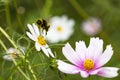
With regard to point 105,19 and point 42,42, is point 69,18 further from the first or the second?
point 42,42

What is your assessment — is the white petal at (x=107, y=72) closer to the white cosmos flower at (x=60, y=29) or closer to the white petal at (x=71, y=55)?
the white petal at (x=71, y=55)

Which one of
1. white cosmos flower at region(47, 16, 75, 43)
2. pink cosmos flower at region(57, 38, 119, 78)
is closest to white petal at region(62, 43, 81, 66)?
pink cosmos flower at region(57, 38, 119, 78)

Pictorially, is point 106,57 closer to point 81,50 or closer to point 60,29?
point 81,50

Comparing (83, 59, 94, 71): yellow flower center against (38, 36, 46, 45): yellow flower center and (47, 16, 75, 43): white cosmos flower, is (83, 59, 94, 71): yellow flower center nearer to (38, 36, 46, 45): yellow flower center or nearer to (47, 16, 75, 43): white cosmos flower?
(38, 36, 46, 45): yellow flower center

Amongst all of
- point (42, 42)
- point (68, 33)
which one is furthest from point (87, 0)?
point (42, 42)

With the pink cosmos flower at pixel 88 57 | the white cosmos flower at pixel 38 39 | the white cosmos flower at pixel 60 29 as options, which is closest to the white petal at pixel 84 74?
the pink cosmos flower at pixel 88 57
